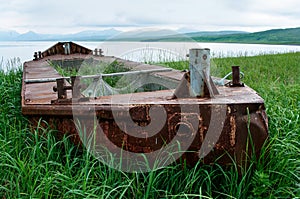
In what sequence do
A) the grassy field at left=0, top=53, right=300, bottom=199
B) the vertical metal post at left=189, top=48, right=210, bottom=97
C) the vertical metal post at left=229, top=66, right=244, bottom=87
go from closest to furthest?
the grassy field at left=0, top=53, right=300, bottom=199, the vertical metal post at left=189, top=48, right=210, bottom=97, the vertical metal post at left=229, top=66, right=244, bottom=87

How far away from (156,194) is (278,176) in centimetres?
69

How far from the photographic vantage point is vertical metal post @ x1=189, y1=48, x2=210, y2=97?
2260 millimetres

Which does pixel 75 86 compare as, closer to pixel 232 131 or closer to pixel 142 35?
pixel 142 35

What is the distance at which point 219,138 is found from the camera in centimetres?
211

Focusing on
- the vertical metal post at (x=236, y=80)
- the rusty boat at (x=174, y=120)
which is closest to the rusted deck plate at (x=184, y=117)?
the rusty boat at (x=174, y=120)

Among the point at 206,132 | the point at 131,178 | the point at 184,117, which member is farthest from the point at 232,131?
the point at 131,178

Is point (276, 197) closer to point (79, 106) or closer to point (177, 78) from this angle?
point (79, 106)

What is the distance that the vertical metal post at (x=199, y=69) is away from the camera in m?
2.26

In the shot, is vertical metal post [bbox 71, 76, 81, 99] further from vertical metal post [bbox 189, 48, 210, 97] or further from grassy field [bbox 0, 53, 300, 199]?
vertical metal post [bbox 189, 48, 210, 97]

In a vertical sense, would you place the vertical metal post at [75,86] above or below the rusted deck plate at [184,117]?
above

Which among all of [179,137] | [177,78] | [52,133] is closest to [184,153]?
[179,137]

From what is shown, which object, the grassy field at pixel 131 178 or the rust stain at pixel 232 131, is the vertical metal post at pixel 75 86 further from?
the rust stain at pixel 232 131

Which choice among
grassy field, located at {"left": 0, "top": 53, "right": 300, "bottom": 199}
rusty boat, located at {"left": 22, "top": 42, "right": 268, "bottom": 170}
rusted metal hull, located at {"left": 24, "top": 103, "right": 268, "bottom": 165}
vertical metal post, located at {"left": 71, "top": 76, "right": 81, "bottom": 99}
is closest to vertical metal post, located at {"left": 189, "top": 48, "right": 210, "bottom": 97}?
rusty boat, located at {"left": 22, "top": 42, "right": 268, "bottom": 170}

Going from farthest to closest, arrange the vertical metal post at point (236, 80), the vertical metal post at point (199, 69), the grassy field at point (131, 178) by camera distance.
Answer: the vertical metal post at point (236, 80), the vertical metal post at point (199, 69), the grassy field at point (131, 178)
